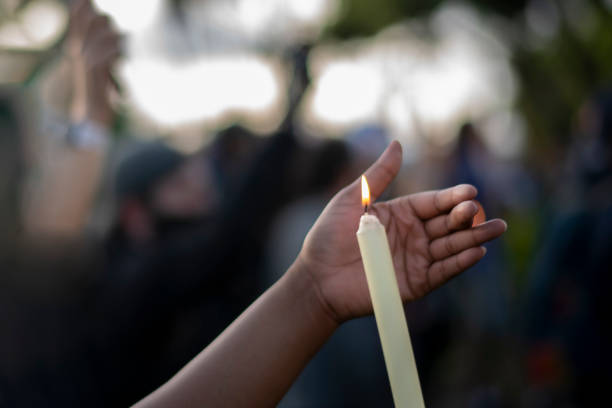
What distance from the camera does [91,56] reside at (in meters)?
2.05

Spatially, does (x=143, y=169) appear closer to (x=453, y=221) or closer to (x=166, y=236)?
(x=166, y=236)

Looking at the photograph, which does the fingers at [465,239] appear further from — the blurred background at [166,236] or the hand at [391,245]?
the blurred background at [166,236]

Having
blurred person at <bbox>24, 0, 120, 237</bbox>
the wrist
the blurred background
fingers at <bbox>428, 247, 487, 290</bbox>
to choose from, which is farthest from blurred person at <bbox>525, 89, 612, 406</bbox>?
blurred person at <bbox>24, 0, 120, 237</bbox>

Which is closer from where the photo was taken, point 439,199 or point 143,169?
point 439,199

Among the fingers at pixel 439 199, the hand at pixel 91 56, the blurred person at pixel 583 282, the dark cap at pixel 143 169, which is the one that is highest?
the hand at pixel 91 56

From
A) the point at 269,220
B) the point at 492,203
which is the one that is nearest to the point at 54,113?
the point at 269,220

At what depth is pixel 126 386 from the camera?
1.95 meters

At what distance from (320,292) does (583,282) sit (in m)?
2.10

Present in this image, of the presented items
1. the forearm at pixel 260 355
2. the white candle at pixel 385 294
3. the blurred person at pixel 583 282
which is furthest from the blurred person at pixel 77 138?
the blurred person at pixel 583 282

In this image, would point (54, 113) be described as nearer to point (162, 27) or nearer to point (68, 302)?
point (68, 302)

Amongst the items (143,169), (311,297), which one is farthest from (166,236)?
(311,297)

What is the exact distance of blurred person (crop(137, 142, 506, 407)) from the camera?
4.09 feet

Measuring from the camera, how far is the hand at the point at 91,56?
200 centimetres

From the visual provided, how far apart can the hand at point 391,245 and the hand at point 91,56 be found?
113 cm
